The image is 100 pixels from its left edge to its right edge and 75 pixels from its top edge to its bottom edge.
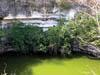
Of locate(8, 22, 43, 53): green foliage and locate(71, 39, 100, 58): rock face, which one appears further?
locate(71, 39, 100, 58): rock face

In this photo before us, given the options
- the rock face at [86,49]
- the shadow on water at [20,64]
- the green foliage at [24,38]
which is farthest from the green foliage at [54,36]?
the shadow on water at [20,64]

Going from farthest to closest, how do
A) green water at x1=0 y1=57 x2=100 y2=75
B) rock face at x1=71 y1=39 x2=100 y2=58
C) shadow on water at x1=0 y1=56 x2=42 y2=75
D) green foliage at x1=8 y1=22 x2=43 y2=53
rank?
rock face at x1=71 y1=39 x2=100 y2=58
green foliage at x1=8 y1=22 x2=43 y2=53
green water at x1=0 y1=57 x2=100 y2=75
shadow on water at x1=0 y1=56 x2=42 y2=75

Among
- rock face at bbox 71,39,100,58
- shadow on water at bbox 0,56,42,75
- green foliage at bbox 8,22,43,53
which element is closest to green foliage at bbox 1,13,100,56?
green foliage at bbox 8,22,43,53

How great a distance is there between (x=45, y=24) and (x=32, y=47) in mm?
1026

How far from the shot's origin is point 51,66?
952 centimetres

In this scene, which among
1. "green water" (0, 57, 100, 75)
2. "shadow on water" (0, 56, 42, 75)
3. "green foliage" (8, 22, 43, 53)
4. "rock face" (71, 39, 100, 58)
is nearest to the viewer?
"shadow on water" (0, 56, 42, 75)

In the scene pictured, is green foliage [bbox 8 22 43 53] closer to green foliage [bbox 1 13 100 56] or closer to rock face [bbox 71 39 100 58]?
green foliage [bbox 1 13 100 56]

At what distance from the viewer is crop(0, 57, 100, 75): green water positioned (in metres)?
9.13

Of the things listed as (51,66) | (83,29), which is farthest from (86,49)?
(51,66)

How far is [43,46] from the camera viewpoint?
978 cm

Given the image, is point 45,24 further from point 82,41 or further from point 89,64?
point 89,64

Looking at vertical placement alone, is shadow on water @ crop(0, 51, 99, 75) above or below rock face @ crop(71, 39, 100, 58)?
below

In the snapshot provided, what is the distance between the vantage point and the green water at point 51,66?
9133 mm

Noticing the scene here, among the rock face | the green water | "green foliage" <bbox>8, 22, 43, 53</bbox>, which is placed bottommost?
the green water
